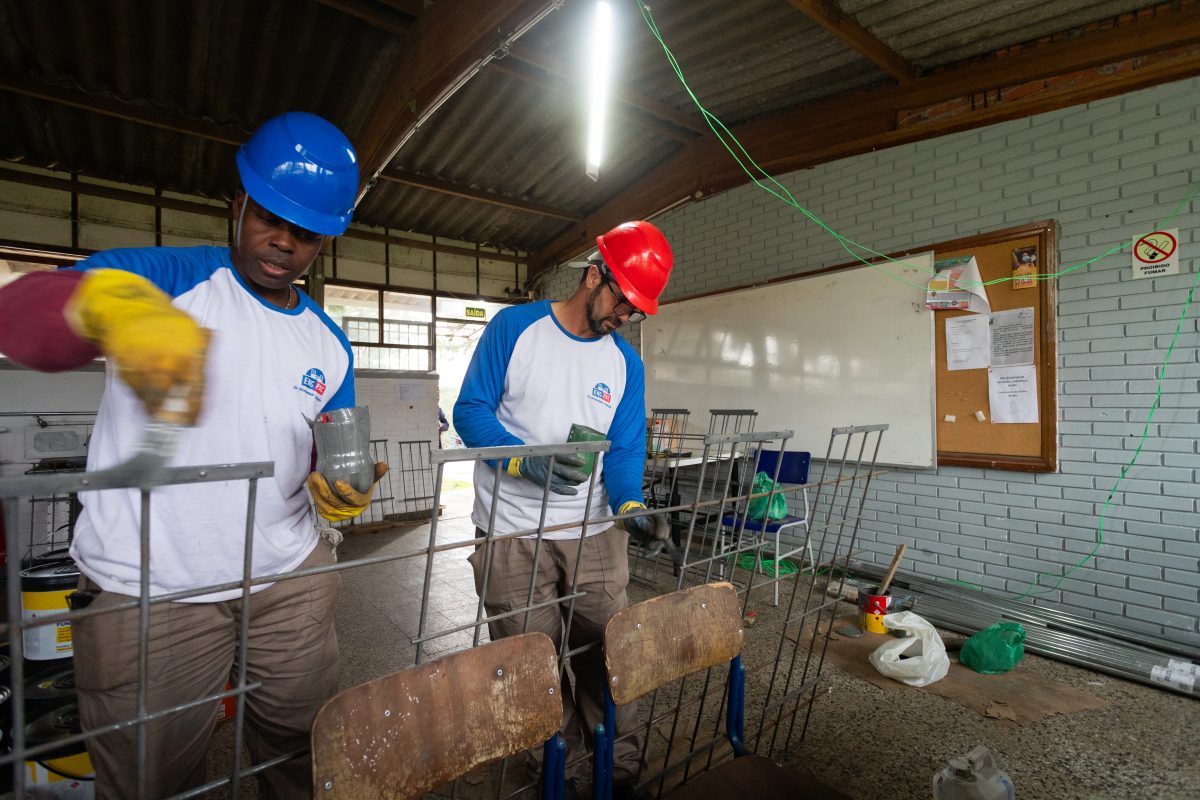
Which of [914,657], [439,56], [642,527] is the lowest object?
[914,657]

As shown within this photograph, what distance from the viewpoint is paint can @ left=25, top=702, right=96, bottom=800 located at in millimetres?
1482

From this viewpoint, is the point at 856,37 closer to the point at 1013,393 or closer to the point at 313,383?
the point at 1013,393

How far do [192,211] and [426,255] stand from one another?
2.44 meters

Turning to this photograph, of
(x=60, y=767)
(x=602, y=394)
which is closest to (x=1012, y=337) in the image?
(x=602, y=394)

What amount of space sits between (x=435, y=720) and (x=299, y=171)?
1090 millimetres

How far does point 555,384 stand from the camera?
167cm

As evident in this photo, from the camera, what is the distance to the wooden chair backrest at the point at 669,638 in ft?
3.99

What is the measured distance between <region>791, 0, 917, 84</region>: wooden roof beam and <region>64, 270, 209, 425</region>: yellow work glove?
11.0 feet

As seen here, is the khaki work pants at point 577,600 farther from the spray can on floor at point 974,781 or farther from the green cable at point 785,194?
the green cable at point 785,194

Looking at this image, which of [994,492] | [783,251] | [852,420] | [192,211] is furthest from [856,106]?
[192,211]

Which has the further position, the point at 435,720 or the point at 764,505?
the point at 764,505

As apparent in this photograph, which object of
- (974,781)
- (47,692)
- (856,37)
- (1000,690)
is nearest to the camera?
(974,781)

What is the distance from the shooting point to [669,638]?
51.8 inches

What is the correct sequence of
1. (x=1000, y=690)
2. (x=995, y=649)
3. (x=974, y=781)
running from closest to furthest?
(x=974, y=781) < (x=1000, y=690) < (x=995, y=649)
